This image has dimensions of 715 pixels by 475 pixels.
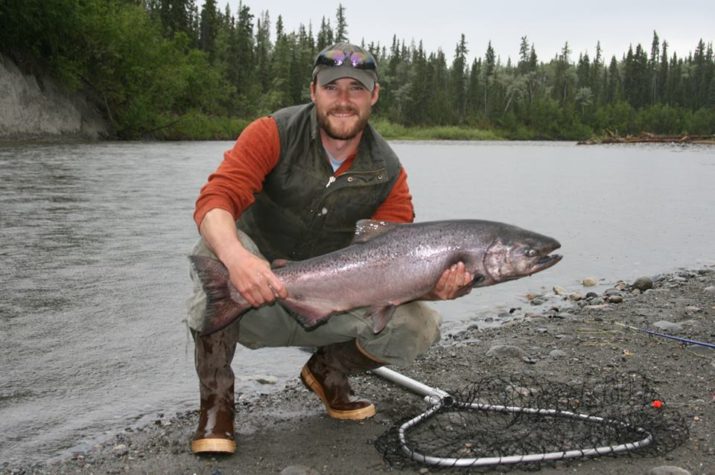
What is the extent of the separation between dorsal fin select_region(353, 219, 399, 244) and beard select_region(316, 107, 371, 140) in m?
0.57

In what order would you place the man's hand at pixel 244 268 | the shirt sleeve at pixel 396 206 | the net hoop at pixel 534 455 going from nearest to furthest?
the net hoop at pixel 534 455
the man's hand at pixel 244 268
the shirt sleeve at pixel 396 206

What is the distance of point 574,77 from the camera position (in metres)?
154

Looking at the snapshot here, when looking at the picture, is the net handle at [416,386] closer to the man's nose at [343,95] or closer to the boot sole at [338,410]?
the boot sole at [338,410]

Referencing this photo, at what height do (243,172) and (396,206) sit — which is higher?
(243,172)

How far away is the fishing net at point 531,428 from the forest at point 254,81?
3918 centimetres

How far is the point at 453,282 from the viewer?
3697mm

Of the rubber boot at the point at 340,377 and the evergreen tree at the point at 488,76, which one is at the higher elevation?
the evergreen tree at the point at 488,76

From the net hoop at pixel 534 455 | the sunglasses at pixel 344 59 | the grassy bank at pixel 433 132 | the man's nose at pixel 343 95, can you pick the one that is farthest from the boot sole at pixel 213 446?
the grassy bank at pixel 433 132

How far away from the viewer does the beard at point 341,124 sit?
13.3 ft

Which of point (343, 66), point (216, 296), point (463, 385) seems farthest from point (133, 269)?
point (216, 296)

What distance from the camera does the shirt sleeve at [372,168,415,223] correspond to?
4332mm

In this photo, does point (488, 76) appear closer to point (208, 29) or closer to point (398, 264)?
point (208, 29)

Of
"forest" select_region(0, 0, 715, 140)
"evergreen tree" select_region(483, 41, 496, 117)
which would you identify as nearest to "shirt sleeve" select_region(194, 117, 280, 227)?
"forest" select_region(0, 0, 715, 140)

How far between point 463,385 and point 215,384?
5.88 feet
